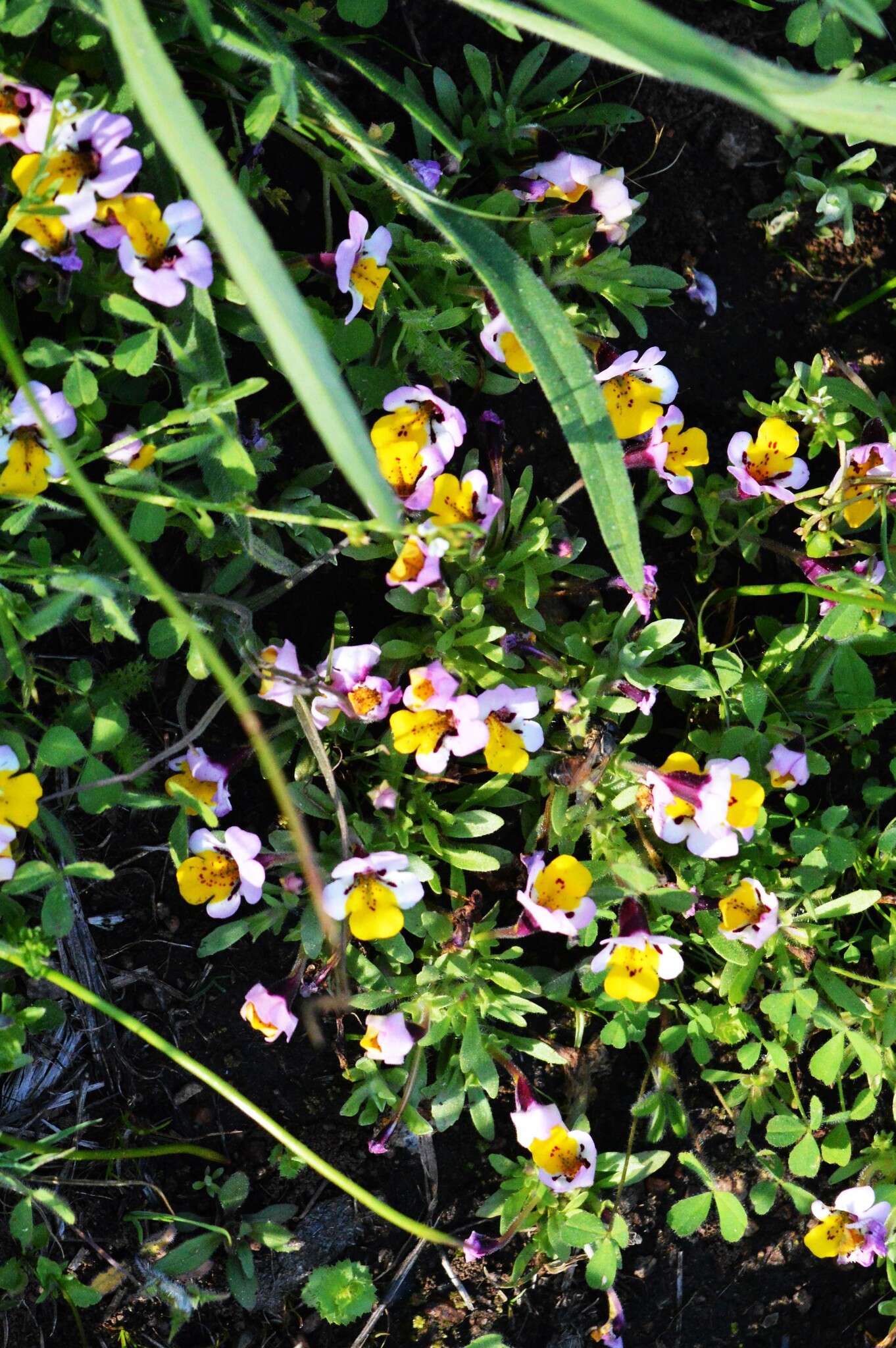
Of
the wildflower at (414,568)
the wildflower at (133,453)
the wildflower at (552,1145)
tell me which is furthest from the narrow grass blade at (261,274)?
the wildflower at (552,1145)

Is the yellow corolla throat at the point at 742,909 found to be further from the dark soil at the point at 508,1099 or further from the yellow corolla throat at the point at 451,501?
the yellow corolla throat at the point at 451,501

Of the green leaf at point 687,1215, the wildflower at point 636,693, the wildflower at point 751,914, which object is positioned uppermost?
the wildflower at point 636,693

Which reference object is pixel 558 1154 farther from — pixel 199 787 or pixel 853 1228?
pixel 199 787

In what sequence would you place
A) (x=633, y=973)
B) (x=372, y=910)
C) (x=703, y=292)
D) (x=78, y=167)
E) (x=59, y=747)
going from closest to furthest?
1. (x=78, y=167)
2. (x=59, y=747)
3. (x=372, y=910)
4. (x=633, y=973)
5. (x=703, y=292)

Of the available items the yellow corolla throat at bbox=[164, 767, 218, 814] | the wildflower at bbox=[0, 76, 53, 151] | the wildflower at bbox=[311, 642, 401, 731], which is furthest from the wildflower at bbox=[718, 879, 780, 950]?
the wildflower at bbox=[0, 76, 53, 151]

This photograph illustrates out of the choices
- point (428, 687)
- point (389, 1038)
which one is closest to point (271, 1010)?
point (389, 1038)

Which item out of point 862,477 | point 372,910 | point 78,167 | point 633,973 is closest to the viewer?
point 78,167
